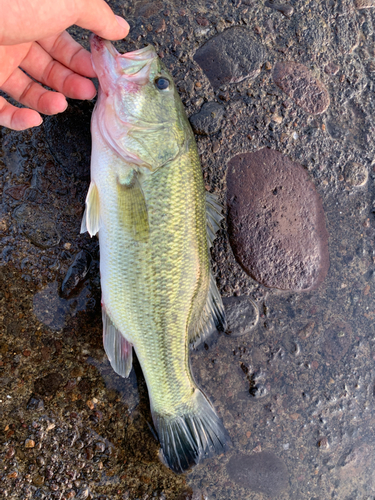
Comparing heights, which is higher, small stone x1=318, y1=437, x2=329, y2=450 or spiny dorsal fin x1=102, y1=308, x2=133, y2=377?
spiny dorsal fin x1=102, y1=308, x2=133, y2=377

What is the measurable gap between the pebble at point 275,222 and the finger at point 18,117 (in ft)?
4.84

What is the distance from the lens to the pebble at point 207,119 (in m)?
2.82

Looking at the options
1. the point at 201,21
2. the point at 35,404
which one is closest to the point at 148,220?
the point at 35,404

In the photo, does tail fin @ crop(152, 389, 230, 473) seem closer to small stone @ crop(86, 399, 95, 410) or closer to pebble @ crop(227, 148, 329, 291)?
small stone @ crop(86, 399, 95, 410)

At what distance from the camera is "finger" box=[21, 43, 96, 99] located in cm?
247

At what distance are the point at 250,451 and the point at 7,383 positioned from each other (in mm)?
1929

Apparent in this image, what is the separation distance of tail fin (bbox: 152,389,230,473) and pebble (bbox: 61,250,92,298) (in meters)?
1.11

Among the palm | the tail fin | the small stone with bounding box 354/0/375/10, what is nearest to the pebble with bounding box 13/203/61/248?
the palm

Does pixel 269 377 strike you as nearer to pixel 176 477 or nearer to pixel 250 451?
pixel 250 451

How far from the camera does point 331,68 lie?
10.0 ft

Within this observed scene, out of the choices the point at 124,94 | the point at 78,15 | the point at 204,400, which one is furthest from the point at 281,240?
the point at 78,15

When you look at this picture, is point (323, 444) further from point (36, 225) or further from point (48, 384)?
point (36, 225)

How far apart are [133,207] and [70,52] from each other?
1288mm

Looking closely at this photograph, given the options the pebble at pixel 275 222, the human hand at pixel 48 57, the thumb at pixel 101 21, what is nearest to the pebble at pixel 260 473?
the pebble at pixel 275 222
